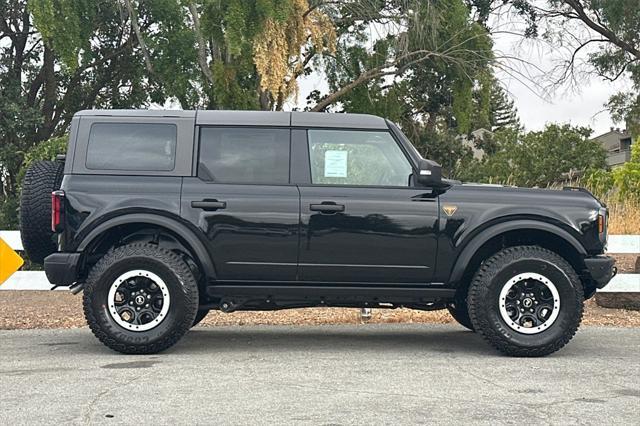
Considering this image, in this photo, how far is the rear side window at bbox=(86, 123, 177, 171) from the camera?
627cm

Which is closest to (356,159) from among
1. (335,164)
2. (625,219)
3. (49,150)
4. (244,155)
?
(335,164)

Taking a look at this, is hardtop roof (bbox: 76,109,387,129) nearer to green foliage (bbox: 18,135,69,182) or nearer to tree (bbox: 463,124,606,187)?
green foliage (bbox: 18,135,69,182)

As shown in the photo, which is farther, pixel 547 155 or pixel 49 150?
pixel 547 155

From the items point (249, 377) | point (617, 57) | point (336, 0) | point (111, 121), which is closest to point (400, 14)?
point (336, 0)

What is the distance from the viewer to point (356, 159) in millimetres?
6348

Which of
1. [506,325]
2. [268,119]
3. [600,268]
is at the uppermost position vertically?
[268,119]

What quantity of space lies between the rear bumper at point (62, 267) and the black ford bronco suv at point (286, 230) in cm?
1

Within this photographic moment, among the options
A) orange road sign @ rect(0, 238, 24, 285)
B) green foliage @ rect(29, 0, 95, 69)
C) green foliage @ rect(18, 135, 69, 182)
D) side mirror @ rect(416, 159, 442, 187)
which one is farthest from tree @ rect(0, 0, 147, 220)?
side mirror @ rect(416, 159, 442, 187)

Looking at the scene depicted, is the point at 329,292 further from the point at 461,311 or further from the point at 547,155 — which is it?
the point at 547,155

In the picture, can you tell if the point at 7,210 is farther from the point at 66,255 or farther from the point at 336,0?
the point at 66,255

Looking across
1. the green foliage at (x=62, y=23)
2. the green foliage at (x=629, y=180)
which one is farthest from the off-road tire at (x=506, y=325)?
the green foliage at (x=62, y=23)

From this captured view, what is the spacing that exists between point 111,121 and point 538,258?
372cm

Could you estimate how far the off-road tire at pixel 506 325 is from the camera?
598cm

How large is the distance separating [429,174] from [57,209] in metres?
3.01
